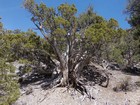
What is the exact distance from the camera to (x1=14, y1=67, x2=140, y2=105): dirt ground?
1912 centimetres

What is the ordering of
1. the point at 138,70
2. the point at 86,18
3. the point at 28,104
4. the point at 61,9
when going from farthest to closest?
the point at 138,70
the point at 86,18
the point at 61,9
the point at 28,104

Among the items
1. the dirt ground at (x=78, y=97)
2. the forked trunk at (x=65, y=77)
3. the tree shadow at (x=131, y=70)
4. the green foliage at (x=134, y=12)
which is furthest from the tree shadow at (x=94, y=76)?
the green foliage at (x=134, y=12)

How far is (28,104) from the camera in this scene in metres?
19.3

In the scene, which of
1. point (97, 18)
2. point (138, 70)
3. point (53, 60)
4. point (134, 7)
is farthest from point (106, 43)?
point (138, 70)

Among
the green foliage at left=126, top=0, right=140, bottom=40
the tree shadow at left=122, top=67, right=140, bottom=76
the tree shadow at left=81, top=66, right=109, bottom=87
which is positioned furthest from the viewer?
the tree shadow at left=122, top=67, right=140, bottom=76

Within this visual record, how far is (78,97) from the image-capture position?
1997 centimetres

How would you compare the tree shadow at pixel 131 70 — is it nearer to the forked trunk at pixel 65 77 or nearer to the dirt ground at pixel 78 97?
the dirt ground at pixel 78 97

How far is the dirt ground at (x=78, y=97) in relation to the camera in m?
19.1

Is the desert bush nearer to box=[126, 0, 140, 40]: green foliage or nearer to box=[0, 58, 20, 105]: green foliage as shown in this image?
box=[126, 0, 140, 40]: green foliage

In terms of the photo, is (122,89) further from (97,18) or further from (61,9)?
(61,9)

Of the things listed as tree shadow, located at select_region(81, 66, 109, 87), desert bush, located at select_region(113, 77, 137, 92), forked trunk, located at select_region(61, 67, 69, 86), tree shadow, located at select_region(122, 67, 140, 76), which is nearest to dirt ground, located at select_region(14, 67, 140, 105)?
desert bush, located at select_region(113, 77, 137, 92)

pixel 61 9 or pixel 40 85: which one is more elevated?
pixel 61 9

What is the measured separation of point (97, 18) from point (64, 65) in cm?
462

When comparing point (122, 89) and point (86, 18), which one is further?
point (86, 18)
